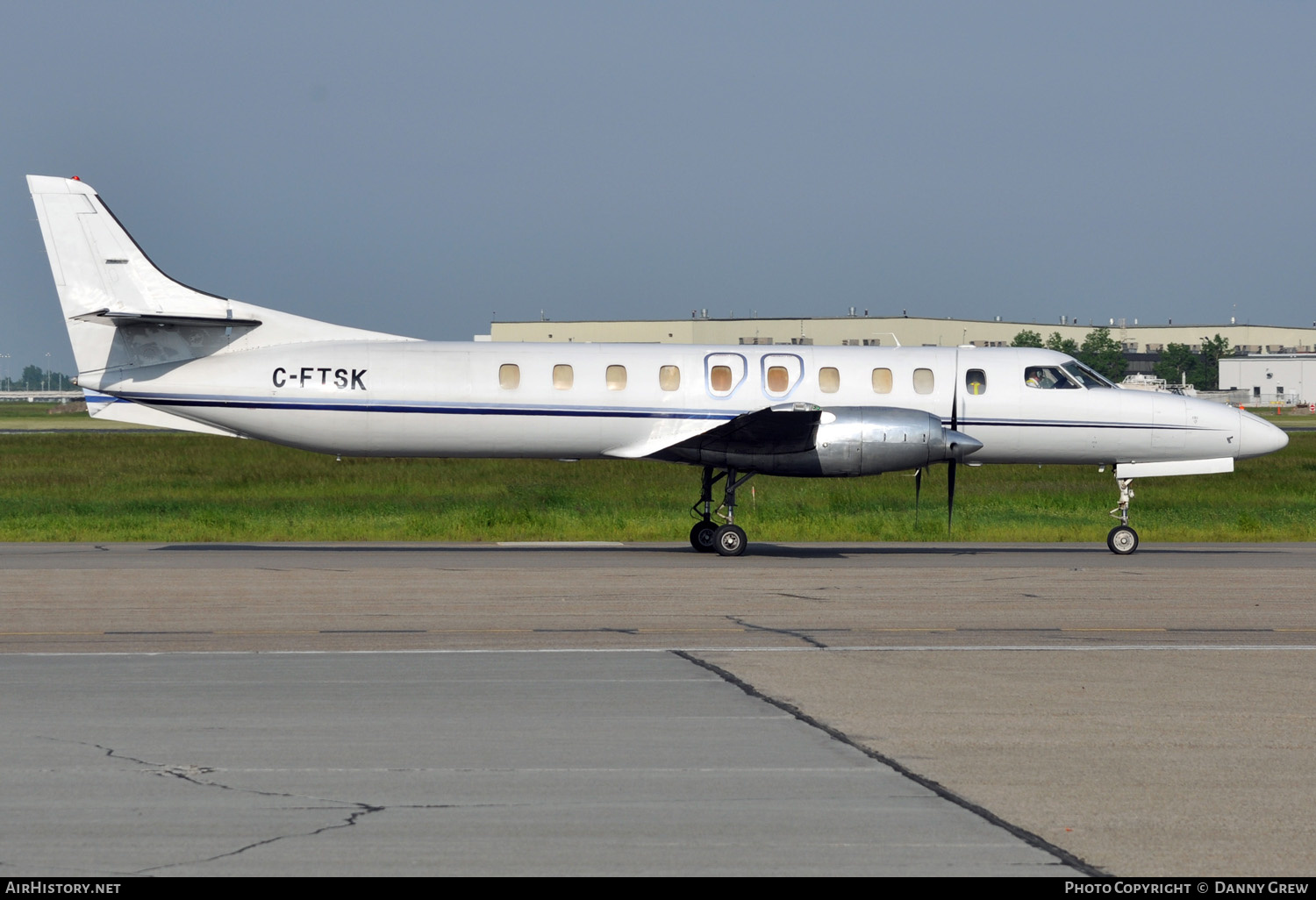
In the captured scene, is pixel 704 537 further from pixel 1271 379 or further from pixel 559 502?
pixel 1271 379

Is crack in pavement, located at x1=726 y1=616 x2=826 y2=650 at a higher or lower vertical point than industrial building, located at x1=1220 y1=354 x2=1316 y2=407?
lower

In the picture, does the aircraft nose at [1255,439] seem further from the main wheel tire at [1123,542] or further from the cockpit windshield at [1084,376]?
the main wheel tire at [1123,542]

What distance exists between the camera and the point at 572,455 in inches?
936

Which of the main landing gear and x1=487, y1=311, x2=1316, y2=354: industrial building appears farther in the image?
x1=487, y1=311, x2=1316, y2=354: industrial building

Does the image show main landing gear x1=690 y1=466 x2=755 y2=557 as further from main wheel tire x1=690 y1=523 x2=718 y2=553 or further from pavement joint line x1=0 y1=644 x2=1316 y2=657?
pavement joint line x1=0 y1=644 x2=1316 y2=657

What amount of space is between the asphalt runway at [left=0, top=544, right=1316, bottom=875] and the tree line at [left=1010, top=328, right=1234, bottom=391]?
97.0 meters

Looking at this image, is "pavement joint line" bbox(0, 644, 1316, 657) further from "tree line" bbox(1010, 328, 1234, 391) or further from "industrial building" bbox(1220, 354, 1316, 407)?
"industrial building" bbox(1220, 354, 1316, 407)

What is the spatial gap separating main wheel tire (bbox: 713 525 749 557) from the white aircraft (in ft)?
0.07

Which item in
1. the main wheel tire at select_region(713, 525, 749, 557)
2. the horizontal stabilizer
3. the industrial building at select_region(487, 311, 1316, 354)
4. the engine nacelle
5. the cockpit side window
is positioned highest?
the industrial building at select_region(487, 311, 1316, 354)

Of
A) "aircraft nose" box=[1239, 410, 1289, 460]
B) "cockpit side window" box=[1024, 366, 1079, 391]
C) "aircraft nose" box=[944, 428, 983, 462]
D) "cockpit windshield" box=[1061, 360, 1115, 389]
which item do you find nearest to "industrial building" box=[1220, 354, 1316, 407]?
"aircraft nose" box=[1239, 410, 1289, 460]

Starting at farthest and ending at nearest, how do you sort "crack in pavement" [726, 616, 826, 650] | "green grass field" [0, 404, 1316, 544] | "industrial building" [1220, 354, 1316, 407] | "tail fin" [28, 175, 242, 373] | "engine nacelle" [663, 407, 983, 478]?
"industrial building" [1220, 354, 1316, 407] < "green grass field" [0, 404, 1316, 544] < "tail fin" [28, 175, 242, 373] < "engine nacelle" [663, 407, 983, 478] < "crack in pavement" [726, 616, 826, 650]

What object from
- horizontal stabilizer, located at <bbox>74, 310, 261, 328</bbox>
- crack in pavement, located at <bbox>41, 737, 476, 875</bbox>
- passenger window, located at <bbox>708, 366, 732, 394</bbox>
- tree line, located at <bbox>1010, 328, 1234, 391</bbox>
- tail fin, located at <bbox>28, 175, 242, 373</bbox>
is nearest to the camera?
crack in pavement, located at <bbox>41, 737, 476, 875</bbox>

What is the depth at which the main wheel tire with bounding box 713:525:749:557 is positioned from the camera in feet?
74.9
